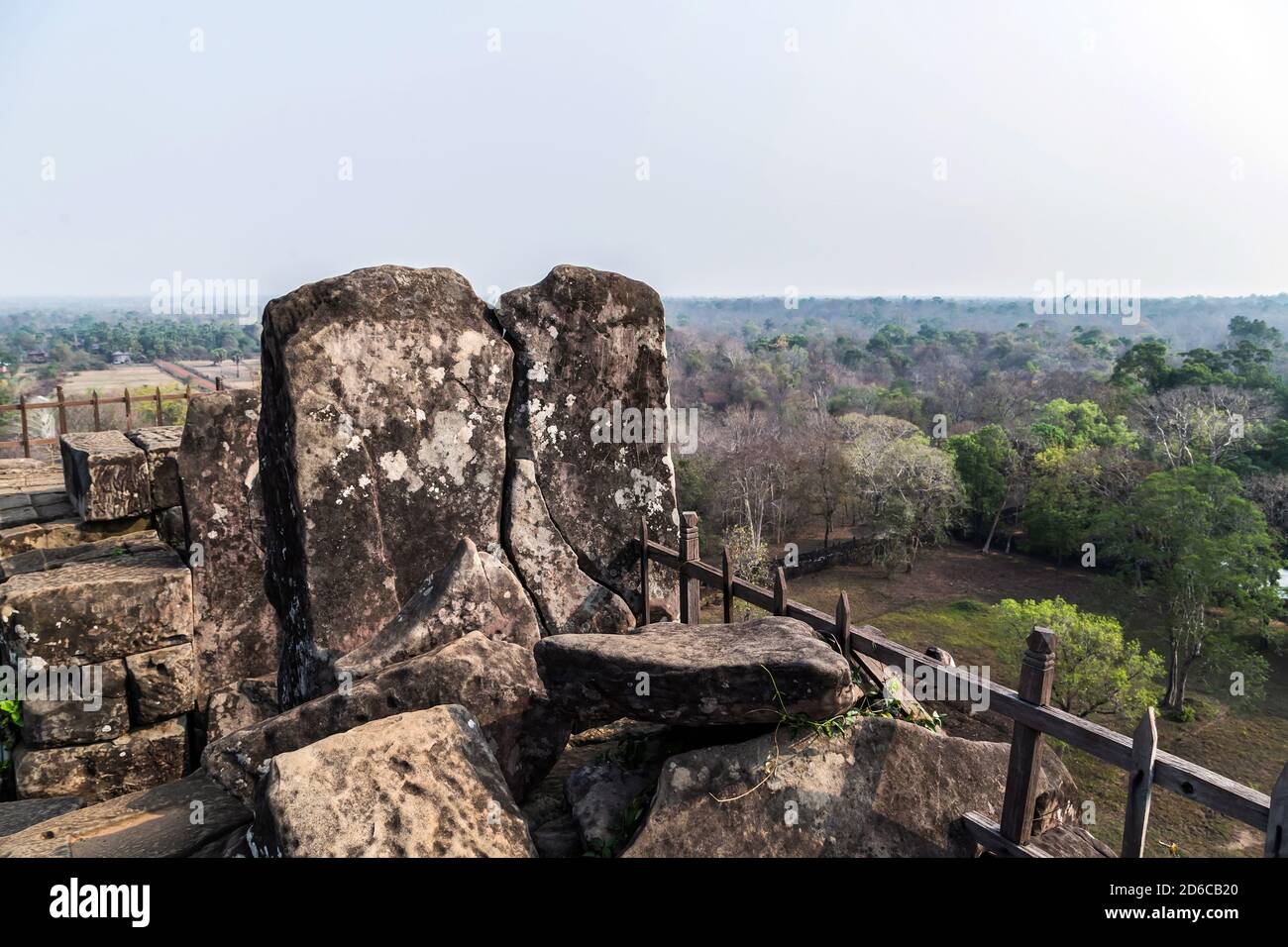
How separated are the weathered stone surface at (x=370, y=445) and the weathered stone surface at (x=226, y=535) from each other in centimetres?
90

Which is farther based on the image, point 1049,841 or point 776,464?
point 776,464

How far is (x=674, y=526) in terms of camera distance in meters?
6.86

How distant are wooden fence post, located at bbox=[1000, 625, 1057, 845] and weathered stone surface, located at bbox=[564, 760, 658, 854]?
1.69m

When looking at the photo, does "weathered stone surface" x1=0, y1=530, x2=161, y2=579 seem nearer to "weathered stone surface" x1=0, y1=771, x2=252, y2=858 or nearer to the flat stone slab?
the flat stone slab

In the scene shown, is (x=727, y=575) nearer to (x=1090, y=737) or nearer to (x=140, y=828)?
(x=1090, y=737)

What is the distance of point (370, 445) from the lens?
18.2ft

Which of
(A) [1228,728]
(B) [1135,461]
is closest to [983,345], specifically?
(B) [1135,461]

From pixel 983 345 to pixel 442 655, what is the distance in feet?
399

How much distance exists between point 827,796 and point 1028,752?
0.93 m

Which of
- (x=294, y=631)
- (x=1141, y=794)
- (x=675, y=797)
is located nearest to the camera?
(x=1141, y=794)

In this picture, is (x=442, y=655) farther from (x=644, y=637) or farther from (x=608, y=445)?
(x=608, y=445)

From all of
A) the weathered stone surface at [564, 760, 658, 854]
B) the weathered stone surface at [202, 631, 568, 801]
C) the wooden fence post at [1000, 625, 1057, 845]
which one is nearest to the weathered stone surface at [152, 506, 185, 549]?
the weathered stone surface at [202, 631, 568, 801]

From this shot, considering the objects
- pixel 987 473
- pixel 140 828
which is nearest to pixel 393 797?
pixel 140 828

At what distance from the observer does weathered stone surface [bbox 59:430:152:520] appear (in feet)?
24.3
